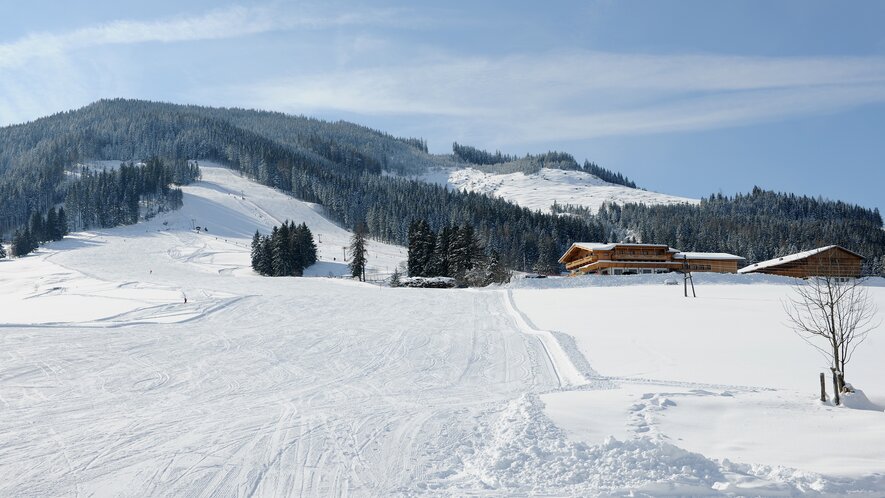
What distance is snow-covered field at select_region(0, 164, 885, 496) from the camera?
7438mm

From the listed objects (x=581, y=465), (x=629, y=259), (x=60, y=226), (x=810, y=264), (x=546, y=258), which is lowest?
(x=581, y=465)

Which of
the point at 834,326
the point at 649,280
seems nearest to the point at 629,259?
the point at 649,280

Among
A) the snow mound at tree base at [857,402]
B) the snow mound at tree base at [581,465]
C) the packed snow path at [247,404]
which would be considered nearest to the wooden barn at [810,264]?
the packed snow path at [247,404]

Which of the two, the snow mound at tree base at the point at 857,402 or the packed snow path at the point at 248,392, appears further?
the snow mound at tree base at the point at 857,402

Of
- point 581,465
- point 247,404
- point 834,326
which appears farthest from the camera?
point 834,326

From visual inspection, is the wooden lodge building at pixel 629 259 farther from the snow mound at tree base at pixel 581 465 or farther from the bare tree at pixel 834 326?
the snow mound at tree base at pixel 581 465

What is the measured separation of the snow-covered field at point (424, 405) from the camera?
744 centimetres

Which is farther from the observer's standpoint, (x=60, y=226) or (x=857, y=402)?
(x=60, y=226)

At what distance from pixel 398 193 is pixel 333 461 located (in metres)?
180

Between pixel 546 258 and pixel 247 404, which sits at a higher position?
pixel 546 258

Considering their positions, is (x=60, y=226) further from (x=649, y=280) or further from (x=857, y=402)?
(x=857, y=402)

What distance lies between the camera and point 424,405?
1188 centimetres

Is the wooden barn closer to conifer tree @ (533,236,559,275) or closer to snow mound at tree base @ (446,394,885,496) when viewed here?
conifer tree @ (533,236,559,275)

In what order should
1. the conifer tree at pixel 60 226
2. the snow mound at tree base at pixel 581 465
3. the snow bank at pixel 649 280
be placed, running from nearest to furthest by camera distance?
1. the snow mound at tree base at pixel 581 465
2. the snow bank at pixel 649 280
3. the conifer tree at pixel 60 226
